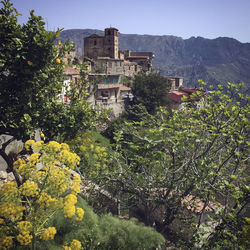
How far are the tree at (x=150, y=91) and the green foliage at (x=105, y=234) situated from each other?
84.0ft

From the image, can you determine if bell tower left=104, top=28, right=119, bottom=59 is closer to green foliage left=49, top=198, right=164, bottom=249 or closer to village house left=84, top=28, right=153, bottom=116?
village house left=84, top=28, right=153, bottom=116

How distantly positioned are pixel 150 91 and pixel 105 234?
27711mm

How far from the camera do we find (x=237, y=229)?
428cm

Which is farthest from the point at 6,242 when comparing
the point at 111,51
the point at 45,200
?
the point at 111,51

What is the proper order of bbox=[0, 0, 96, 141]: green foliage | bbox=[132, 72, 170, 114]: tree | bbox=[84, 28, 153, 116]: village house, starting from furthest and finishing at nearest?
bbox=[84, 28, 153, 116]: village house, bbox=[132, 72, 170, 114]: tree, bbox=[0, 0, 96, 141]: green foliage

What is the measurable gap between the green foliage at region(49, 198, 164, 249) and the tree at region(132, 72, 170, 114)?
25611 millimetres

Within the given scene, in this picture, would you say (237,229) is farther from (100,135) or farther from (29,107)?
(100,135)

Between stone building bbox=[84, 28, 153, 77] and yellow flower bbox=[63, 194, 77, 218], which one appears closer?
yellow flower bbox=[63, 194, 77, 218]

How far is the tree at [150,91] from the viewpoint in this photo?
1222 inches

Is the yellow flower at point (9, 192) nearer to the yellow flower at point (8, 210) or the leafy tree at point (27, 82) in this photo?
the yellow flower at point (8, 210)

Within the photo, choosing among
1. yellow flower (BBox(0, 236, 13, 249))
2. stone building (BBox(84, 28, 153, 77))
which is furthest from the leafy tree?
stone building (BBox(84, 28, 153, 77))

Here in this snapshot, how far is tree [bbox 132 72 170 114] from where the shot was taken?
31.0 metres

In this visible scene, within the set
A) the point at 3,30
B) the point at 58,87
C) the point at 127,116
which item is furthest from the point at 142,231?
the point at 127,116

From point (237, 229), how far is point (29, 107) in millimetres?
5697
